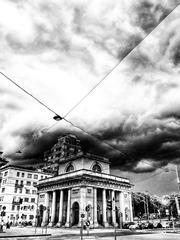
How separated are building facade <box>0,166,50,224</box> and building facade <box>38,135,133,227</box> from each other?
47.5 feet

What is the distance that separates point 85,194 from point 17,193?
33.2 m

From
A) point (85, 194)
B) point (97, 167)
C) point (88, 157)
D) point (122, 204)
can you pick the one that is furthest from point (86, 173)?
point (122, 204)

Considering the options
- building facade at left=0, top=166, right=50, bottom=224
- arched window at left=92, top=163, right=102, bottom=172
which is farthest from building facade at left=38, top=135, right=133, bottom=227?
building facade at left=0, top=166, right=50, bottom=224

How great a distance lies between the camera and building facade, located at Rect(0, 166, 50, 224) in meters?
63.9

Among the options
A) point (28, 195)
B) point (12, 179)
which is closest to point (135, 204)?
point (28, 195)

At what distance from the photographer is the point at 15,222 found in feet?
205

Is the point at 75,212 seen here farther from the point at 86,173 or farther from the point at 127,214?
the point at 127,214

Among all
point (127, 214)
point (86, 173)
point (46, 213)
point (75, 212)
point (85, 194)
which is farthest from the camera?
point (46, 213)

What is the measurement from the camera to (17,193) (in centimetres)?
6775

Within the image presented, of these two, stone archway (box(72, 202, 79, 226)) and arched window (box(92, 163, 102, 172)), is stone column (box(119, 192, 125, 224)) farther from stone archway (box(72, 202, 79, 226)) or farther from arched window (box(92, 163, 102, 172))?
stone archway (box(72, 202, 79, 226))

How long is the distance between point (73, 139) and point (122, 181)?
4801 centimetres

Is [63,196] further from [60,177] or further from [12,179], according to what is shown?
[12,179]

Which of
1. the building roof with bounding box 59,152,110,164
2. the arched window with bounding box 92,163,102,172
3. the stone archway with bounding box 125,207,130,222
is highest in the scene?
the building roof with bounding box 59,152,110,164

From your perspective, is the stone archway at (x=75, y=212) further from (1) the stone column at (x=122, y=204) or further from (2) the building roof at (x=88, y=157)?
(1) the stone column at (x=122, y=204)
